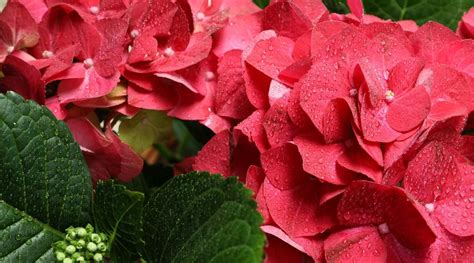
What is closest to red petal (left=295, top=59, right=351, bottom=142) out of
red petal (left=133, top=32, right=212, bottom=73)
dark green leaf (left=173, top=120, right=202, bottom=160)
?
red petal (left=133, top=32, right=212, bottom=73)

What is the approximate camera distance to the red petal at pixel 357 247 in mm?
523

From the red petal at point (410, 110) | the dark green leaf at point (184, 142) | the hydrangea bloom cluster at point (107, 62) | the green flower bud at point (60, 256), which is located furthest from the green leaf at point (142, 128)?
the dark green leaf at point (184, 142)

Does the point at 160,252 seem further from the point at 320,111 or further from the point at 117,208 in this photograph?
the point at 320,111

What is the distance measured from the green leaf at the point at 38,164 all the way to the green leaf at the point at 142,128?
65mm

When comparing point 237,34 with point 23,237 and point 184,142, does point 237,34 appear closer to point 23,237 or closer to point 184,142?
point 23,237

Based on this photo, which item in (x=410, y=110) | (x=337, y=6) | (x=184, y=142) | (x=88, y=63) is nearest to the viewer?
(x=410, y=110)

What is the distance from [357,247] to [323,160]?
2.7 inches

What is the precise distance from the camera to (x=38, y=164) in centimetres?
56

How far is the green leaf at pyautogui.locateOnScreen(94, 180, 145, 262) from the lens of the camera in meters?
0.56

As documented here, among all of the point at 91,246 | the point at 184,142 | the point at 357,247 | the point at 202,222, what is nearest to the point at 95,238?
the point at 91,246

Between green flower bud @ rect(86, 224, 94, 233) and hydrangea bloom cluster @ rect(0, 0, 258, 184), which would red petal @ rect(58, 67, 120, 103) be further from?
green flower bud @ rect(86, 224, 94, 233)

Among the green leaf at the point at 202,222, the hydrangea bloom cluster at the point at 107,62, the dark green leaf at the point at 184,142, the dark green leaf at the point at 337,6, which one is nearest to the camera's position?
the green leaf at the point at 202,222

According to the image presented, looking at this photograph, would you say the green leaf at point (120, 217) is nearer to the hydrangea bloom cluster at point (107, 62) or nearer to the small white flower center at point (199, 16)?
the hydrangea bloom cluster at point (107, 62)

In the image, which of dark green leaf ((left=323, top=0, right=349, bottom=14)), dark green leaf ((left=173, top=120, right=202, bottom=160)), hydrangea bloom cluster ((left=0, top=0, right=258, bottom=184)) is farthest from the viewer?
dark green leaf ((left=173, top=120, right=202, bottom=160))
